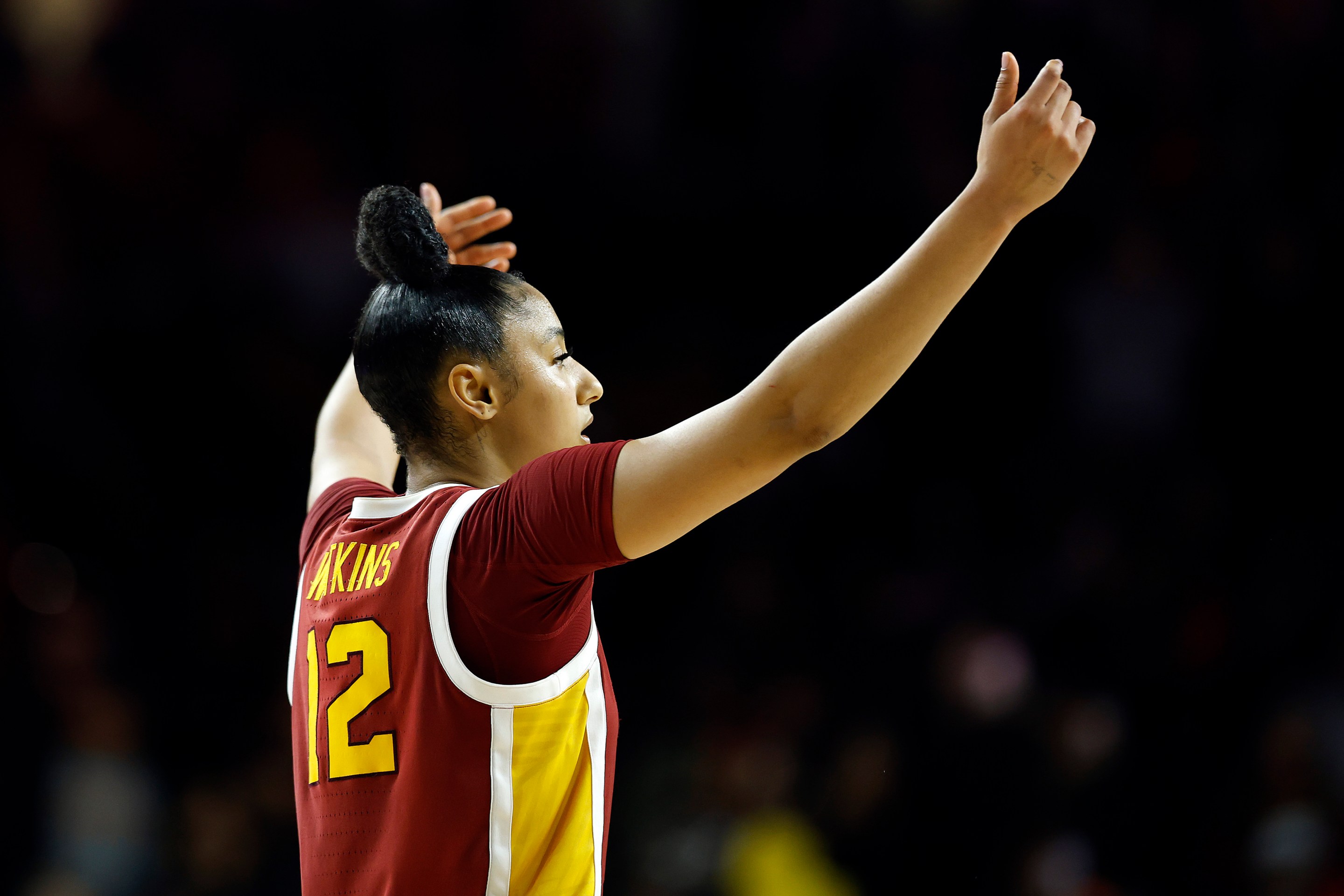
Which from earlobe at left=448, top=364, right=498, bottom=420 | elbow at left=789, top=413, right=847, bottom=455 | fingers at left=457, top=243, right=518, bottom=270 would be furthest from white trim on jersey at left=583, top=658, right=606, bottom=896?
fingers at left=457, top=243, right=518, bottom=270

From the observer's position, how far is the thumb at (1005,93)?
1490 mm

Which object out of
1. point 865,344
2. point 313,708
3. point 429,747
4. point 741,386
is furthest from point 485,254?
point 741,386

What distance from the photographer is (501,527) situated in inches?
59.9

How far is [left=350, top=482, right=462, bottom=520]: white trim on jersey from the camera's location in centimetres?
173

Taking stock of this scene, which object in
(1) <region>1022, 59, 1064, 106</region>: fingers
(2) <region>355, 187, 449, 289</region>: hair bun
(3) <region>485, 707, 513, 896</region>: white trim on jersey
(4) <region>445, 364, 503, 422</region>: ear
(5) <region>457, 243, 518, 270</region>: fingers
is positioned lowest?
(3) <region>485, 707, 513, 896</region>: white trim on jersey

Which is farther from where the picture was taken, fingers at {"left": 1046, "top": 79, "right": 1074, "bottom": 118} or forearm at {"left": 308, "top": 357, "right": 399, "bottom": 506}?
forearm at {"left": 308, "top": 357, "right": 399, "bottom": 506}

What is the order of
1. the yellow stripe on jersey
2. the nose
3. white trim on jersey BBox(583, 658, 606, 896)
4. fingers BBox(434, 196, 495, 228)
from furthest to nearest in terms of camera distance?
fingers BBox(434, 196, 495, 228), the nose, white trim on jersey BBox(583, 658, 606, 896), the yellow stripe on jersey

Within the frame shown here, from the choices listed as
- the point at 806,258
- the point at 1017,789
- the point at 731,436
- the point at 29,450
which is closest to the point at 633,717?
the point at 1017,789

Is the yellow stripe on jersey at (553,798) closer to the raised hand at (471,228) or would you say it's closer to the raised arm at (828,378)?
the raised arm at (828,378)

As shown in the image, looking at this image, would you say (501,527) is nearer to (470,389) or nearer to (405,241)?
(470,389)

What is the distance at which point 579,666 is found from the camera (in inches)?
64.3

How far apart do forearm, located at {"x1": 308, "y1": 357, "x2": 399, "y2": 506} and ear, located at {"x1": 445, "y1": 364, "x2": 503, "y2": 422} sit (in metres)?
0.53

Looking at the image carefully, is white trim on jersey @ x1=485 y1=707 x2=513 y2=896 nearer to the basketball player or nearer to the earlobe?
the basketball player

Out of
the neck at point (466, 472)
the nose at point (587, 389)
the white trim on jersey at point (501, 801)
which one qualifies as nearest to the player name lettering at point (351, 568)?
the neck at point (466, 472)
